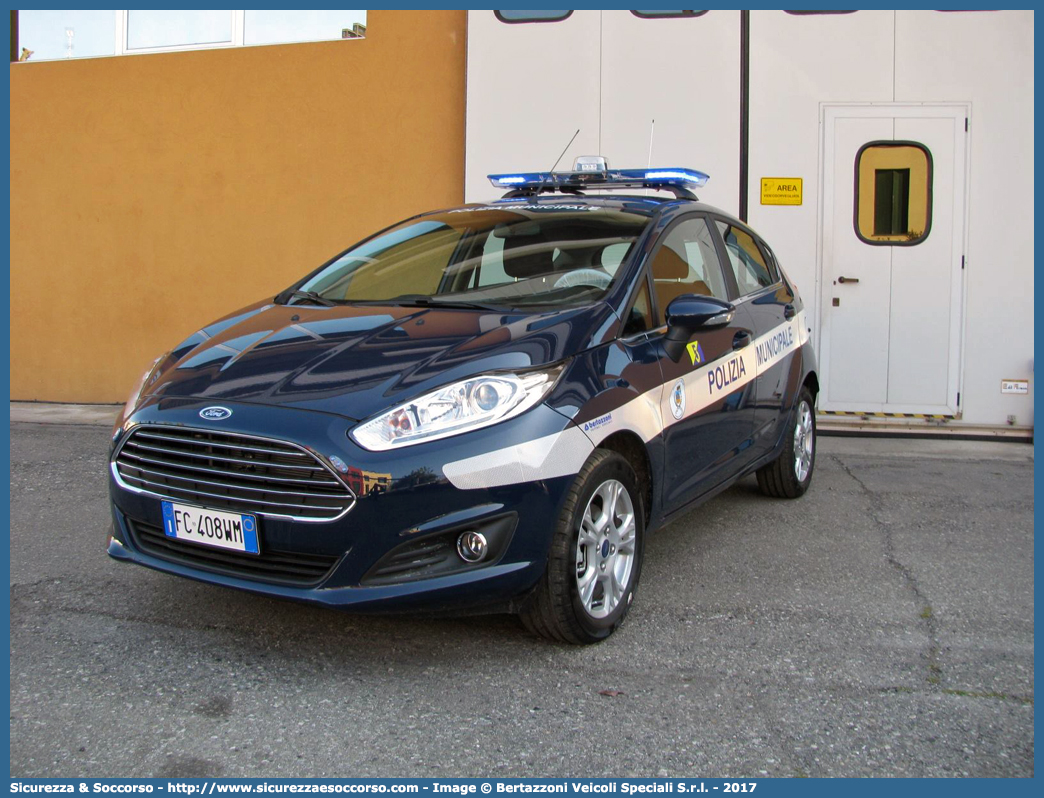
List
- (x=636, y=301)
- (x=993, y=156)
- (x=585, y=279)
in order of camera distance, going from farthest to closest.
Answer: (x=993, y=156), (x=585, y=279), (x=636, y=301)

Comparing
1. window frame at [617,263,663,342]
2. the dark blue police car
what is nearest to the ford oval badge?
the dark blue police car

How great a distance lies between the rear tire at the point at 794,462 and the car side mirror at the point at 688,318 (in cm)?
165

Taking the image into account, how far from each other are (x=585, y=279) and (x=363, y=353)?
99 centimetres

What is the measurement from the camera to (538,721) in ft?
9.67

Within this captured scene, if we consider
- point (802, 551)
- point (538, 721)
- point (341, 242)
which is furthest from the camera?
point (341, 242)

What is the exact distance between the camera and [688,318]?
3881 millimetres

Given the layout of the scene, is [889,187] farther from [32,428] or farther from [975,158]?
[32,428]

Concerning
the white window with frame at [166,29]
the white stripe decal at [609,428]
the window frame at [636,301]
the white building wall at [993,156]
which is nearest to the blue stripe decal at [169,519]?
the white stripe decal at [609,428]

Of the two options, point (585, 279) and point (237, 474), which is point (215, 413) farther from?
point (585, 279)

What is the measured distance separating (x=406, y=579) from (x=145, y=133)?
23.3 feet

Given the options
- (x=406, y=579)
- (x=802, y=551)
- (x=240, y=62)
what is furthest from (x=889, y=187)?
(x=406, y=579)

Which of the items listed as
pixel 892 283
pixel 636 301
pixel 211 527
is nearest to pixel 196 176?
pixel 892 283

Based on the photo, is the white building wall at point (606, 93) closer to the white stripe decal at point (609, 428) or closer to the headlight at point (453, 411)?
the white stripe decal at point (609, 428)

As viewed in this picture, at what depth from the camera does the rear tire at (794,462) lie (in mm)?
5496
